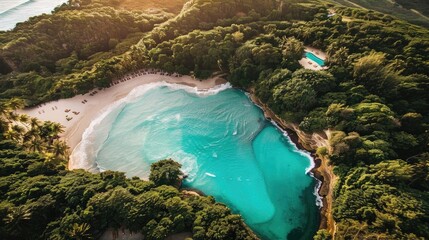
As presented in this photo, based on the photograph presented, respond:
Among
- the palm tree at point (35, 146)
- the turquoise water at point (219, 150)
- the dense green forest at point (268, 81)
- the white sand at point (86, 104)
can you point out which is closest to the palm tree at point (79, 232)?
the dense green forest at point (268, 81)

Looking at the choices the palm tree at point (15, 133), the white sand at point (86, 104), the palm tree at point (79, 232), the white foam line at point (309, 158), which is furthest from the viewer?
the white sand at point (86, 104)

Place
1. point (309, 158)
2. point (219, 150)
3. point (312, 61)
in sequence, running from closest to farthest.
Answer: point (309, 158) < point (219, 150) < point (312, 61)

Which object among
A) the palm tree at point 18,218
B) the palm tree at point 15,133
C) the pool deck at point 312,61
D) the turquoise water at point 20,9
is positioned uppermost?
the turquoise water at point 20,9

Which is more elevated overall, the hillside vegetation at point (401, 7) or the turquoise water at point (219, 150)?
the hillside vegetation at point (401, 7)

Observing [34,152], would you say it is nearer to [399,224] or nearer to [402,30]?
[399,224]

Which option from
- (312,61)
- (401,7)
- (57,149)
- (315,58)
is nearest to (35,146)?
(57,149)

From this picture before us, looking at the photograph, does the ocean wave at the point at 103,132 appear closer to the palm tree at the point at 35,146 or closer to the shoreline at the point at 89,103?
the shoreline at the point at 89,103

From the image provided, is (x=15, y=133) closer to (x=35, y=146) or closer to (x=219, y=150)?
(x=35, y=146)

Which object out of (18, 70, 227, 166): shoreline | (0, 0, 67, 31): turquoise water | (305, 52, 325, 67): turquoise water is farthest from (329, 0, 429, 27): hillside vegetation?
(0, 0, 67, 31): turquoise water
